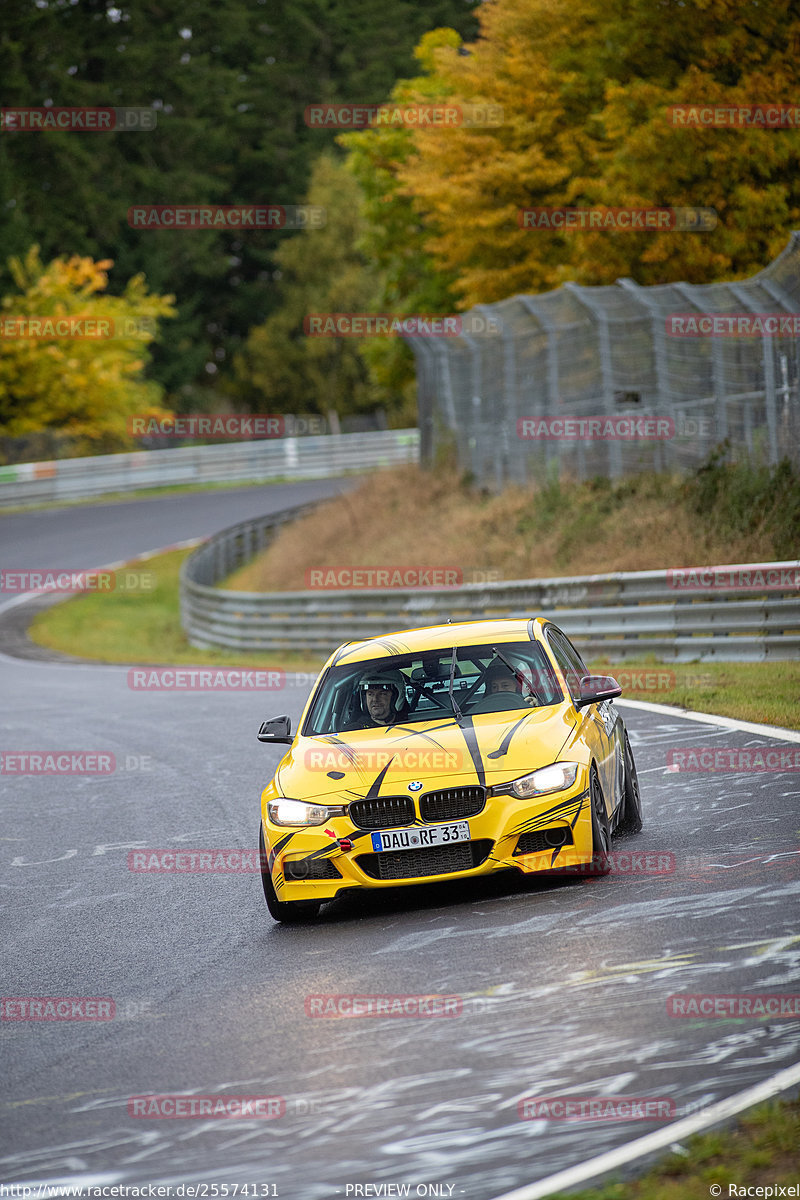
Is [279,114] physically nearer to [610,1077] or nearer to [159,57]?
[159,57]

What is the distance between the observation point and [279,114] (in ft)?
283

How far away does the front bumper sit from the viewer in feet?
26.9

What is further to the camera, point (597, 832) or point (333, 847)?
point (597, 832)

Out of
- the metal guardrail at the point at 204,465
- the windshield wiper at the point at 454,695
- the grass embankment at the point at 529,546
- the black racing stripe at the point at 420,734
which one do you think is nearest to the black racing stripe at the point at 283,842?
the black racing stripe at the point at 420,734

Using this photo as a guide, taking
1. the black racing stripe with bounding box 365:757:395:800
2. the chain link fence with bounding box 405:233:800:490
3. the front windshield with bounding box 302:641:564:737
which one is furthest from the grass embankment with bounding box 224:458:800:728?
the black racing stripe with bounding box 365:757:395:800

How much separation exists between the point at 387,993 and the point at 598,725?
300 centimetres

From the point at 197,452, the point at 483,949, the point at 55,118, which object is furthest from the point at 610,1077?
the point at 55,118

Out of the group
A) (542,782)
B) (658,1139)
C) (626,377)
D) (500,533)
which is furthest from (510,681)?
(500,533)

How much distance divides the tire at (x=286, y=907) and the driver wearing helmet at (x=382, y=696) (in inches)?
44.3

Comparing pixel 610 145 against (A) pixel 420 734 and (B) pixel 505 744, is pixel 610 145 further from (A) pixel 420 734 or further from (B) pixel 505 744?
(B) pixel 505 744

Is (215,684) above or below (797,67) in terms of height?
below

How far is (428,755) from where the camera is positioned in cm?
852

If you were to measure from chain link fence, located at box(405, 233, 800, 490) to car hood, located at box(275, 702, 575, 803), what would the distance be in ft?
42.2

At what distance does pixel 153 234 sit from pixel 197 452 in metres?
24.3
